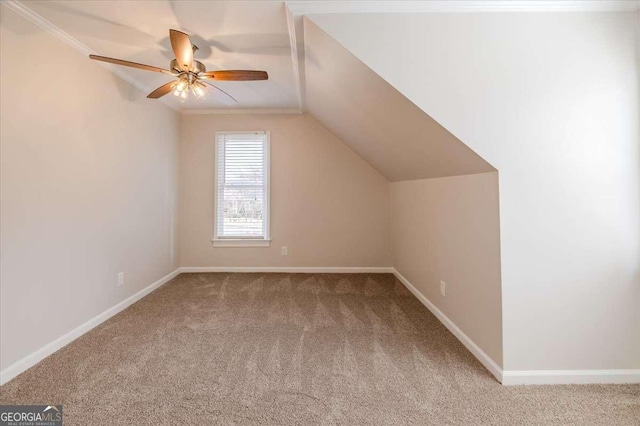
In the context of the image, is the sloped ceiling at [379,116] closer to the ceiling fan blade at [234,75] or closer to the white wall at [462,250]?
the white wall at [462,250]

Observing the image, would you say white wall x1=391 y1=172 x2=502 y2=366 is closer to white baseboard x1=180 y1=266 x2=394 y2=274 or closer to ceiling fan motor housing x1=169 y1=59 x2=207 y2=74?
white baseboard x1=180 y1=266 x2=394 y2=274

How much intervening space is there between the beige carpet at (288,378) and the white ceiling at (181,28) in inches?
96.4

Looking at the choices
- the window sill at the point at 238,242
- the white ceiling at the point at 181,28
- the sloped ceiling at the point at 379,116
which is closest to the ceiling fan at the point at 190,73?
the white ceiling at the point at 181,28

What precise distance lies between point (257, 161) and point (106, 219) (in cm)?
203

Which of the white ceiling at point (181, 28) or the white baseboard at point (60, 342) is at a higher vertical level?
the white ceiling at point (181, 28)

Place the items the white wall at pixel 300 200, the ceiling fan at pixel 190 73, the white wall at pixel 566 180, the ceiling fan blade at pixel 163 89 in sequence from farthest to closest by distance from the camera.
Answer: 1. the white wall at pixel 300 200
2. the ceiling fan blade at pixel 163 89
3. the ceiling fan at pixel 190 73
4. the white wall at pixel 566 180

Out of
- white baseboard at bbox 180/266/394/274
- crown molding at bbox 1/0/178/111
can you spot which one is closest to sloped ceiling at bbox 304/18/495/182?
white baseboard at bbox 180/266/394/274

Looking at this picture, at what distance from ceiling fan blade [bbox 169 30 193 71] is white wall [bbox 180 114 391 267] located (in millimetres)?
2089

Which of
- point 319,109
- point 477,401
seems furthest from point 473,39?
point 477,401

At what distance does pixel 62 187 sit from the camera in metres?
2.04

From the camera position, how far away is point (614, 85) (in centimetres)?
160

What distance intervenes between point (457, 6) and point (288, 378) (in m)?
2.62

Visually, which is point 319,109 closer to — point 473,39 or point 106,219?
point 473,39

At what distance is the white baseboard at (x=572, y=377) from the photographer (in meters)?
1.59
